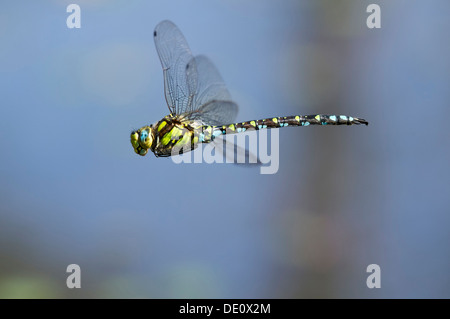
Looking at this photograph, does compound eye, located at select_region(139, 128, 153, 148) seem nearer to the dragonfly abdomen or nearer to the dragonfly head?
the dragonfly head

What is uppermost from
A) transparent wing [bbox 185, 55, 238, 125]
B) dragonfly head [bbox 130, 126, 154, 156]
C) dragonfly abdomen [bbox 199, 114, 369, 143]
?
transparent wing [bbox 185, 55, 238, 125]

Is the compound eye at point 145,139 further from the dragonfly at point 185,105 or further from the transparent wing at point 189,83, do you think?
the transparent wing at point 189,83

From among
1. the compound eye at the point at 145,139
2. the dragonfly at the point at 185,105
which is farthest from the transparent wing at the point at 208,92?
the compound eye at the point at 145,139

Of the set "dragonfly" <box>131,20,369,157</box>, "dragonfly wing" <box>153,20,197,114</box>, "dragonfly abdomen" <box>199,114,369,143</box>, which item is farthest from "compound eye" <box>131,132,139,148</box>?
"dragonfly abdomen" <box>199,114,369,143</box>

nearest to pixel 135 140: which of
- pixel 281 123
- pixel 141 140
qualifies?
pixel 141 140

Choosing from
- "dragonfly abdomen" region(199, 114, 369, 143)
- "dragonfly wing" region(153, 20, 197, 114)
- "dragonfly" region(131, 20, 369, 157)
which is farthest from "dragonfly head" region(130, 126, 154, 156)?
"dragonfly abdomen" region(199, 114, 369, 143)

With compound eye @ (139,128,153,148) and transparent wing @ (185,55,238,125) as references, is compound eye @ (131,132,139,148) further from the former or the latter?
transparent wing @ (185,55,238,125)

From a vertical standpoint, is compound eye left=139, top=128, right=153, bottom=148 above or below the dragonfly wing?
below

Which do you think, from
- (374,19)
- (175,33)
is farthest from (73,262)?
(374,19)

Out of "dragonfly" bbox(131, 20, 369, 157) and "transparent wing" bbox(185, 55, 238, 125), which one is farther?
"transparent wing" bbox(185, 55, 238, 125)
